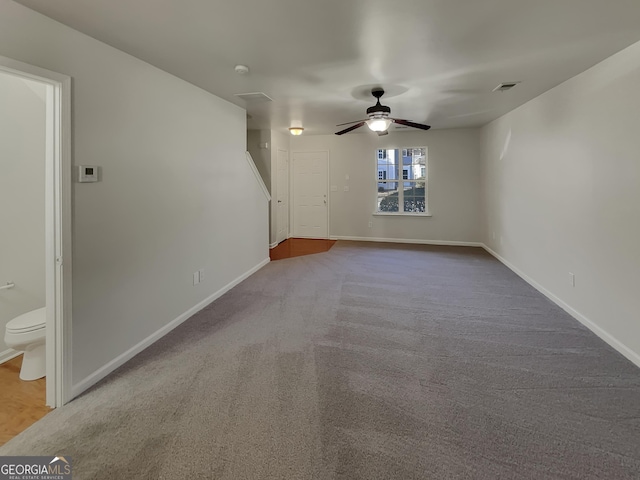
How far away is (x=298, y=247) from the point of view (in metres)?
6.69

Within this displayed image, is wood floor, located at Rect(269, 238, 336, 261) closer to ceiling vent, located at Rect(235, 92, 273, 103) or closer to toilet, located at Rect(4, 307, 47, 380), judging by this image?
ceiling vent, located at Rect(235, 92, 273, 103)

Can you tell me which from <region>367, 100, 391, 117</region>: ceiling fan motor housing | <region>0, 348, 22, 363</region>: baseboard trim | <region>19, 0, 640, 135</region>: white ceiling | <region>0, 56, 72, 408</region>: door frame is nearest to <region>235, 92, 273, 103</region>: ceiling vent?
<region>19, 0, 640, 135</region>: white ceiling

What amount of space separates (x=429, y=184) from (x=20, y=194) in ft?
21.3

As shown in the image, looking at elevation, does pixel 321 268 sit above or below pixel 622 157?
below

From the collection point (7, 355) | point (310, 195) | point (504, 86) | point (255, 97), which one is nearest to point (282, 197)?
point (310, 195)

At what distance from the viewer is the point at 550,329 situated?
2.94m

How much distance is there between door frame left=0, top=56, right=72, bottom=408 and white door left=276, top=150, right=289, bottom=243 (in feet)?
16.2

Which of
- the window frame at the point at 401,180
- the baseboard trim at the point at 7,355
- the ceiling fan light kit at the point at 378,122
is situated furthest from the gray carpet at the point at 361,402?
the window frame at the point at 401,180

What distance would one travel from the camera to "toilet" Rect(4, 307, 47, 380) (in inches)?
86.4

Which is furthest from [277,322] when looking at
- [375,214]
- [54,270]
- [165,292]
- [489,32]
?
[375,214]

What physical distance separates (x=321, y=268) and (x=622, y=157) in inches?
143

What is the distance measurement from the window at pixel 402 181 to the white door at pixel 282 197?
2.10 m

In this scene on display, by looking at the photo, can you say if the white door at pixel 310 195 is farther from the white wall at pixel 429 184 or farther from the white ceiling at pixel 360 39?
the white ceiling at pixel 360 39

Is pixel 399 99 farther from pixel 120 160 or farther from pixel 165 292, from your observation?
pixel 165 292
